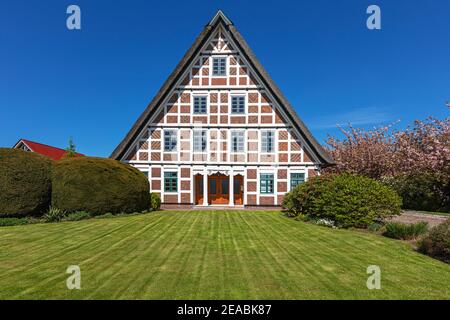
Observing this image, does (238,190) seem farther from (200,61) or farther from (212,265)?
(212,265)

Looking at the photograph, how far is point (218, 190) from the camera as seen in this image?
19578mm

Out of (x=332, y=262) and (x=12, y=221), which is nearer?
(x=332, y=262)

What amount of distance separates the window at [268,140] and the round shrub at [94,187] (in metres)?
9.12

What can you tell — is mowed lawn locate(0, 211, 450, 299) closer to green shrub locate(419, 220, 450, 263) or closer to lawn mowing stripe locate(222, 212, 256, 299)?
lawn mowing stripe locate(222, 212, 256, 299)

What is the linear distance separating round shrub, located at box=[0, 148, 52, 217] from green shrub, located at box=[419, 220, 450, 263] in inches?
616

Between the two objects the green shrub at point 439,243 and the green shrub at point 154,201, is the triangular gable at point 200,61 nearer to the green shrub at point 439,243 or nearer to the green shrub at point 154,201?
the green shrub at point 154,201

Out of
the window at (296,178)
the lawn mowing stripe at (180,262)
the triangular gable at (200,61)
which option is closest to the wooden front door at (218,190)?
the window at (296,178)

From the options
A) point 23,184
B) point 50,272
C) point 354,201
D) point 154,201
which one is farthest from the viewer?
point 154,201

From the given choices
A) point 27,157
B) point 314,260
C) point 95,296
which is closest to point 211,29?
point 27,157

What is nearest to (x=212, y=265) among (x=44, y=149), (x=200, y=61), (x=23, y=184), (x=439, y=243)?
(x=439, y=243)

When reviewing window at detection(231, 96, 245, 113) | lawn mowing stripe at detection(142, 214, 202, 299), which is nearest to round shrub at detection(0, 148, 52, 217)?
lawn mowing stripe at detection(142, 214, 202, 299)

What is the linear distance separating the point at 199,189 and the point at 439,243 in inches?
588

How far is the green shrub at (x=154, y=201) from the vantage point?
1686 cm

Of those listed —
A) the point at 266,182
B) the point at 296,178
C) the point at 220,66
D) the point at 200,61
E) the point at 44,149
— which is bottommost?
the point at 266,182
